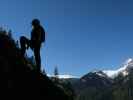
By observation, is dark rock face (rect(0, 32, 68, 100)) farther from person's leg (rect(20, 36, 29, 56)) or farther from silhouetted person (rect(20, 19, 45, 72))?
silhouetted person (rect(20, 19, 45, 72))

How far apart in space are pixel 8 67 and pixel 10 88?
5.57 feet

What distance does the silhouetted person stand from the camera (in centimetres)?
2042

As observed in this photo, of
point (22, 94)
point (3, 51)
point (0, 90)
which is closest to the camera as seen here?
point (0, 90)

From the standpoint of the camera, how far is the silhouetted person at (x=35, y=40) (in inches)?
804

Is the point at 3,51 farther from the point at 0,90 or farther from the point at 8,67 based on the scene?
the point at 0,90

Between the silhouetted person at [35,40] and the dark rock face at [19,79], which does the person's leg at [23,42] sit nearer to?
the silhouetted person at [35,40]

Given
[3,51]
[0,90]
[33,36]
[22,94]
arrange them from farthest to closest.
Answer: [33,36] → [3,51] → [22,94] → [0,90]

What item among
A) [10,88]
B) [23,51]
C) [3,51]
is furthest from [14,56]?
[10,88]

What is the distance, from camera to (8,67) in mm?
17141

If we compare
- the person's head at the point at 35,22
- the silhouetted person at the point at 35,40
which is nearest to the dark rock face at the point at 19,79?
the silhouetted person at the point at 35,40

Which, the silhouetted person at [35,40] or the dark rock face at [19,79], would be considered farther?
the silhouetted person at [35,40]

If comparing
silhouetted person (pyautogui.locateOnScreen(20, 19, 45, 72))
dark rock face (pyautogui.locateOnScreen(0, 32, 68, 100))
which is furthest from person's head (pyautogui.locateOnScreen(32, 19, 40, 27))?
dark rock face (pyautogui.locateOnScreen(0, 32, 68, 100))

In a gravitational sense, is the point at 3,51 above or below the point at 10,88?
above

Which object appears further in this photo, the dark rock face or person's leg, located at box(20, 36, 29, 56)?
person's leg, located at box(20, 36, 29, 56)
